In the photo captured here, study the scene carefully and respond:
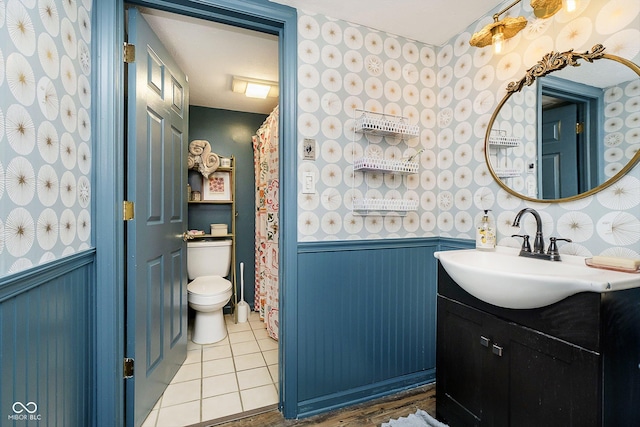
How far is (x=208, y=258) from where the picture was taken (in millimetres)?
2717

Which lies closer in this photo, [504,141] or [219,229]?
[504,141]

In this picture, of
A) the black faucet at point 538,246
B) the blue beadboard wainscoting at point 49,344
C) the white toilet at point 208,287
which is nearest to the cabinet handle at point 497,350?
the black faucet at point 538,246

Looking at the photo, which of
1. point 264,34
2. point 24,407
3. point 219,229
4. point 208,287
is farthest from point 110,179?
point 219,229


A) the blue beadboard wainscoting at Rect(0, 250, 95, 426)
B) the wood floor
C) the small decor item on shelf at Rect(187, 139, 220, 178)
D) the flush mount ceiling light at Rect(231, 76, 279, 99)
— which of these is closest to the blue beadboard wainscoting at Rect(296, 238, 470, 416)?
the wood floor

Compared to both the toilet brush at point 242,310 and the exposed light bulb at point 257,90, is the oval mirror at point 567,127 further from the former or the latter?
the toilet brush at point 242,310

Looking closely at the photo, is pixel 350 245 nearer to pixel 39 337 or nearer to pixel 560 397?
pixel 560 397

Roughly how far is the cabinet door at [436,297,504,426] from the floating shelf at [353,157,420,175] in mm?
738

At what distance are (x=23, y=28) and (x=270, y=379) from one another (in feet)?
6.66

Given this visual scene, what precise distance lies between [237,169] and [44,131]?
2223 millimetres

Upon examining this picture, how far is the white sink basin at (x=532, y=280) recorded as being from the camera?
83 cm

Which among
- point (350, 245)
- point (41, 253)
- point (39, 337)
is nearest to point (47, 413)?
point (39, 337)

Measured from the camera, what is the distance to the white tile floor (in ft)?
5.03

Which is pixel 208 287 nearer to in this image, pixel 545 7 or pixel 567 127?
pixel 567 127

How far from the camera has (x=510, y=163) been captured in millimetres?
1471
